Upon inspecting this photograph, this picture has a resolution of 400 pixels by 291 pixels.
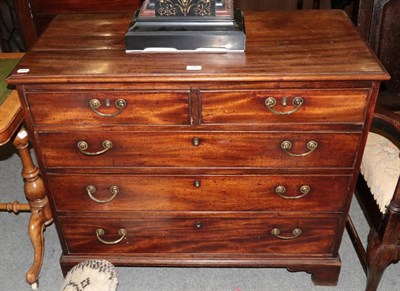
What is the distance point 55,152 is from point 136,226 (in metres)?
0.50

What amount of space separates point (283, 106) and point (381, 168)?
595 millimetres

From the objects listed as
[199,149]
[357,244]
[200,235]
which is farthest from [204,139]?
[357,244]

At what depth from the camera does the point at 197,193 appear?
2.04 meters

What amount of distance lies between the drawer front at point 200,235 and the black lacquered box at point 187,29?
74 cm

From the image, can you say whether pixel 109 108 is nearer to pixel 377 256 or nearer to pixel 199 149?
pixel 199 149

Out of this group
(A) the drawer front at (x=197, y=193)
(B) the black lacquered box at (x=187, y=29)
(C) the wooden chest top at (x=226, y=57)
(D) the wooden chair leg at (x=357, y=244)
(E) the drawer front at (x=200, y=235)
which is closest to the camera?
(C) the wooden chest top at (x=226, y=57)

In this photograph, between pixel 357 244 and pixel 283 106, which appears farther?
pixel 357 244

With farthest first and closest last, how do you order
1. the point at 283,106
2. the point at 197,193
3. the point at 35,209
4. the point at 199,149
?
the point at 35,209 → the point at 197,193 → the point at 199,149 → the point at 283,106

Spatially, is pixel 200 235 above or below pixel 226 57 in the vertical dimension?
below

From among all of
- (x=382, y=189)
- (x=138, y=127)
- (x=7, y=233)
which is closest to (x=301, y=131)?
(x=382, y=189)

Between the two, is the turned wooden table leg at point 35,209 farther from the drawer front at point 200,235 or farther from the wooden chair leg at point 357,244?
the wooden chair leg at point 357,244

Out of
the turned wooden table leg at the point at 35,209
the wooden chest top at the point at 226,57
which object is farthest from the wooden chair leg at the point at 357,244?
the turned wooden table leg at the point at 35,209

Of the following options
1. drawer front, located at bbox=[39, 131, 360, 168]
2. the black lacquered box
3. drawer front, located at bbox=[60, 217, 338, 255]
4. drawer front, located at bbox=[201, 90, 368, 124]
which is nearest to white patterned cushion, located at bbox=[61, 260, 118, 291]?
drawer front, located at bbox=[60, 217, 338, 255]

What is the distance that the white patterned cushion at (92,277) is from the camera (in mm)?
2014
